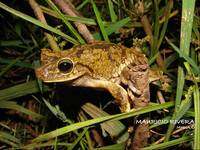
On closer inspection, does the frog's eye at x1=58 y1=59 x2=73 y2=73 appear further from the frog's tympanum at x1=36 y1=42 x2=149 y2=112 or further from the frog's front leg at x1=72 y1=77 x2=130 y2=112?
the frog's front leg at x1=72 y1=77 x2=130 y2=112

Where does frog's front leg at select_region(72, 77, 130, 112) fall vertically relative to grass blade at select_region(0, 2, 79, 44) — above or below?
below

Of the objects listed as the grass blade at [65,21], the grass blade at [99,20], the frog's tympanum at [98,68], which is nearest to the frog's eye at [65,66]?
the frog's tympanum at [98,68]

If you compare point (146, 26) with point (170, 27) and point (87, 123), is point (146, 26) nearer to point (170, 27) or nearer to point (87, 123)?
point (170, 27)

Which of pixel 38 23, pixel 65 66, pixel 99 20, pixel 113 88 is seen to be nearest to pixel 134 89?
pixel 113 88

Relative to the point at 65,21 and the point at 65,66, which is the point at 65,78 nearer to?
the point at 65,66

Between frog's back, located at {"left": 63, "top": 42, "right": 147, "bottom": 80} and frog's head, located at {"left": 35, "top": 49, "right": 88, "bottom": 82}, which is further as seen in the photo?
frog's back, located at {"left": 63, "top": 42, "right": 147, "bottom": 80}

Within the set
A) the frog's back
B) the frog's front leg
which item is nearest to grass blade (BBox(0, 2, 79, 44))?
the frog's back

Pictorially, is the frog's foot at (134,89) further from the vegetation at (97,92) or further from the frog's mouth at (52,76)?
the frog's mouth at (52,76)
